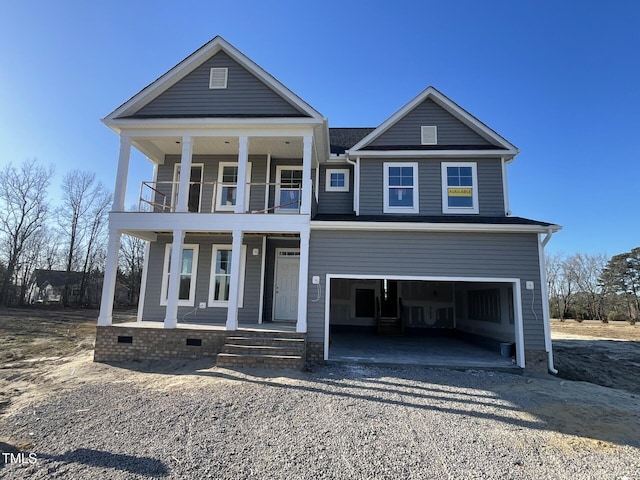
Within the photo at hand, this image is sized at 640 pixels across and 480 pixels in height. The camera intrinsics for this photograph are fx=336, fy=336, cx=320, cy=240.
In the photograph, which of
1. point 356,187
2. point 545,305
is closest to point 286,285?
point 356,187

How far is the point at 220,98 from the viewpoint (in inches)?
396

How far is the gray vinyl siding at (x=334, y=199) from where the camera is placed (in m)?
11.8

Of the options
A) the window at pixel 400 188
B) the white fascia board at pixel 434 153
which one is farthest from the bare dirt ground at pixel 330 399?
the white fascia board at pixel 434 153

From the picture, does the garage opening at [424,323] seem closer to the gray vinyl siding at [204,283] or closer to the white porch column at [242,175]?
the gray vinyl siding at [204,283]

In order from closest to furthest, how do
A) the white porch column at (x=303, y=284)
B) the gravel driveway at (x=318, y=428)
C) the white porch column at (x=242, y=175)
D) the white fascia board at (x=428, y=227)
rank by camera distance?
the gravel driveway at (x=318, y=428) < the white porch column at (x=303, y=284) < the white fascia board at (x=428, y=227) < the white porch column at (x=242, y=175)

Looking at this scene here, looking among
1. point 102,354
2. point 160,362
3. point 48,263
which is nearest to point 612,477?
point 160,362

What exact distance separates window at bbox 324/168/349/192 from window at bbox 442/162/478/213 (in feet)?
10.7

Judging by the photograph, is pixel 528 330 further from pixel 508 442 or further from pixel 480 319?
pixel 508 442

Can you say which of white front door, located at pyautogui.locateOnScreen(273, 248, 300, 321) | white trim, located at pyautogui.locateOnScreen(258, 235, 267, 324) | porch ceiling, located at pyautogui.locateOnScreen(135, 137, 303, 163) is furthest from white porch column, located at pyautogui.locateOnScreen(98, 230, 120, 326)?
white front door, located at pyautogui.locateOnScreen(273, 248, 300, 321)

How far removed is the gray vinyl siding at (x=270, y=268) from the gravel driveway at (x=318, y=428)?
3663 millimetres

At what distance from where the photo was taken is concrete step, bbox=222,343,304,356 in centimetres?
809

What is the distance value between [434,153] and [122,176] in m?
9.53

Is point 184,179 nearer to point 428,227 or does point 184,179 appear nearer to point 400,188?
point 400,188

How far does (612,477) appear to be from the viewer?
12.2 ft
